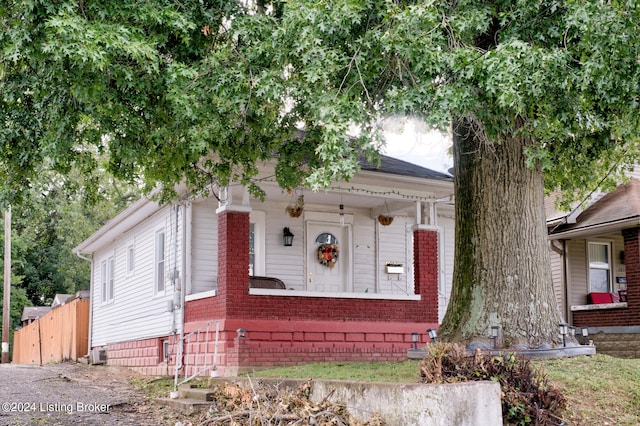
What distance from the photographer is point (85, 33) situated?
8164 millimetres

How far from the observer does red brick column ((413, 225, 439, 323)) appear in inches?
635

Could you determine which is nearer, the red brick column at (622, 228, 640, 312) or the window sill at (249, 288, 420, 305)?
the window sill at (249, 288, 420, 305)

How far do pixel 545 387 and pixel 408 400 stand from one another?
4.57 ft

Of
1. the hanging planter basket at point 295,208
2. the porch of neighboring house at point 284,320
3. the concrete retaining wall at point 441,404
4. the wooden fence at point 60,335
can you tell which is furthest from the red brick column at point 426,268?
the wooden fence at point 60,335

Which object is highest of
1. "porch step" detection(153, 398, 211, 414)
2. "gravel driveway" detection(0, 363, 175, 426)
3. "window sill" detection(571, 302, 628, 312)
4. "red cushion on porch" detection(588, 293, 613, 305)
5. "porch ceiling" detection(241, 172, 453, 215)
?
"porch ceiling" detection(241, 172, 453, 215)

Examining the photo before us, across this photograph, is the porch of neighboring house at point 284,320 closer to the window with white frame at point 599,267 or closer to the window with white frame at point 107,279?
the window with white frame at point 599,267

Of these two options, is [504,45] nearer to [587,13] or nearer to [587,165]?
[587,13]

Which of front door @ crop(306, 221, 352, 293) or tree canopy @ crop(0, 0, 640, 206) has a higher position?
tree canopy @ crop(0, 0, 640, 206)

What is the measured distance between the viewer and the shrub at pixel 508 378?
718cm

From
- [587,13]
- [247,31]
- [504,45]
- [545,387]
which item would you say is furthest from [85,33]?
[545,387]

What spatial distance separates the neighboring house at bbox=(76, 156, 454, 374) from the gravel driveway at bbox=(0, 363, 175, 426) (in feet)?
5.98

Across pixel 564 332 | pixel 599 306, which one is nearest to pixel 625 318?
pixel 599 306

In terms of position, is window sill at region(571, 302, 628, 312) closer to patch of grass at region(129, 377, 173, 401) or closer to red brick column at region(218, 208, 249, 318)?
red brick column at region(218, 208, 249, 318)

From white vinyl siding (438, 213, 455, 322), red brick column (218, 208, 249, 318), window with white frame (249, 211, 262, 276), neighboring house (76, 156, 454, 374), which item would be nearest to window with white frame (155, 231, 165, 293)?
neighboring house (76, 156, 454, 374)
